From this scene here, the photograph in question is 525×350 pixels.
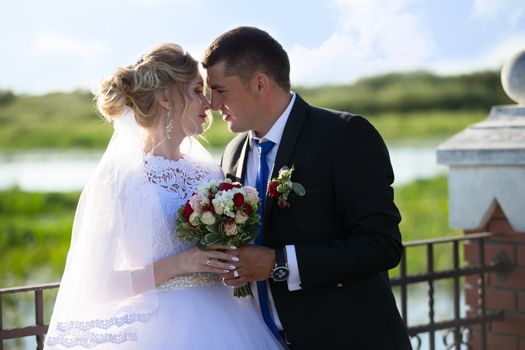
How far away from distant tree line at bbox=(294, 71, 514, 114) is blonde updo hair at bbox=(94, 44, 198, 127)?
16756 millimetres

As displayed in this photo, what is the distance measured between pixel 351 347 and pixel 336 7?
1889mm

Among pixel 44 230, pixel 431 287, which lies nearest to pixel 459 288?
pixel 431 287

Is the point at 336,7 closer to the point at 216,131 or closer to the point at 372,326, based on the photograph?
the point at 372,326

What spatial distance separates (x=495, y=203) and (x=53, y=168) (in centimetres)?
1560

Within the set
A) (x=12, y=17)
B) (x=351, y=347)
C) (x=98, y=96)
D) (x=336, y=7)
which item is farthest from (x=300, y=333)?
(x=12, y=17)

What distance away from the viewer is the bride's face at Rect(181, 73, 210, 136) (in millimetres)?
3244

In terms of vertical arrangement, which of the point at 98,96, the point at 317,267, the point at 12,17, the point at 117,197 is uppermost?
the point at 12,17

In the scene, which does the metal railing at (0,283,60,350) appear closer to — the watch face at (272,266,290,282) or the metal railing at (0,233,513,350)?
Answer: the watch face at (272,266,290,282)

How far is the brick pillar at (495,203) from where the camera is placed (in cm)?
442

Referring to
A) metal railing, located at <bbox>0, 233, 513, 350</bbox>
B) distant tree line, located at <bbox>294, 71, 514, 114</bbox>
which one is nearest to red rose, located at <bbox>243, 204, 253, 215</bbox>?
metal railing, located at <bbox>0, 233, 513, 350</bbox>

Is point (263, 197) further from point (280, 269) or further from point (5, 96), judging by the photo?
point (5, 96)

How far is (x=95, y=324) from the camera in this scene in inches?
115

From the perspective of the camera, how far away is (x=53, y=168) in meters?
18.9

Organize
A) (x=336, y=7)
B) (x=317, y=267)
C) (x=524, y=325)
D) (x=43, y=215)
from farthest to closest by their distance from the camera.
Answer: (x=43, y=215), (x=524, y=325), (x=336, y=7), (x=317, y=267)
